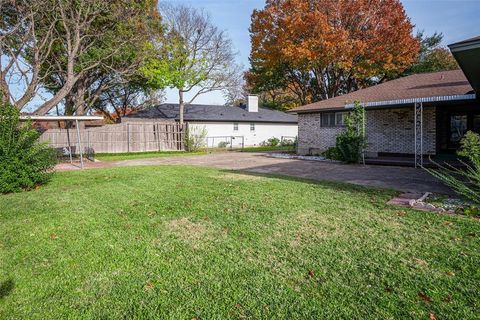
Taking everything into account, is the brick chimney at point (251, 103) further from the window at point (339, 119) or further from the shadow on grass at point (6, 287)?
the shadow on grass at point (6, 287)

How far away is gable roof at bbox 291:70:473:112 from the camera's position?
1208 cm

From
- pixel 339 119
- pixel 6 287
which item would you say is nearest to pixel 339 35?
pixel 339 119

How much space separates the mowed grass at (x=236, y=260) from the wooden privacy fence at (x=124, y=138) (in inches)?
549

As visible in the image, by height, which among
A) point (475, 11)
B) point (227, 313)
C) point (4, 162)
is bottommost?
point (227, 313)

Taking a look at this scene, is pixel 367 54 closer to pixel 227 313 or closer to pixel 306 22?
pixel 306 22

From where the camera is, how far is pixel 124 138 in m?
Result: 20.3

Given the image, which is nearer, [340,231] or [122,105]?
[340,231]

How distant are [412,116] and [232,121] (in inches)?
622

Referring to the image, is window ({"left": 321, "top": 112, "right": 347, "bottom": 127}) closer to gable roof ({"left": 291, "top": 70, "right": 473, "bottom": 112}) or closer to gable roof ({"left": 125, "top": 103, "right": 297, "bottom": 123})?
gable roof ({"left": 291, "top": 70, "right": 473, "bottom": 112})

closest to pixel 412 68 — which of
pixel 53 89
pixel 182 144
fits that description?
pixel 182 144

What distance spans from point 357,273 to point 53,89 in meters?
29.1

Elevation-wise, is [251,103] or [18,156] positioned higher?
[251,103]

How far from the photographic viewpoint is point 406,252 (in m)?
3.51

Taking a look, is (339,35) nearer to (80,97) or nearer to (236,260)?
(80,97)
